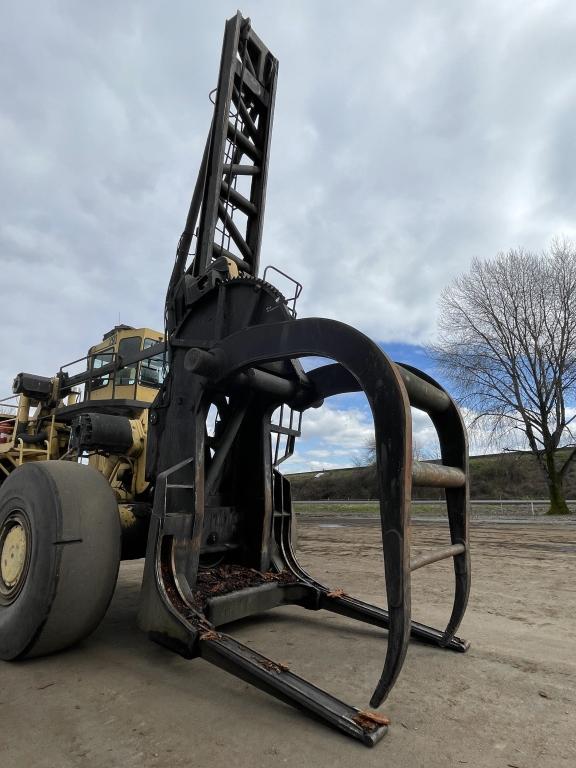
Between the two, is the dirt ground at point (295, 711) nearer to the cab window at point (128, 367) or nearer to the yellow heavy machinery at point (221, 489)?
the yellow heavy machinery at point (221, 489)

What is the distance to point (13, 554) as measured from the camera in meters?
3.71

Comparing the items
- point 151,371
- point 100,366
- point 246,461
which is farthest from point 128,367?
point 246,461

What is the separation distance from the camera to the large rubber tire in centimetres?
328

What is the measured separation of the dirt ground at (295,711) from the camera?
2285mm

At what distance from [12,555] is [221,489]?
64.5 inches

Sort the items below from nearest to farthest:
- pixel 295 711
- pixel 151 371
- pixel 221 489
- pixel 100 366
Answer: pixel 295 711 < pixel 221 489 < pixel 151 371 < pixel 100 366

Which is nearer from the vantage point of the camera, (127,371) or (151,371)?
(151,371)

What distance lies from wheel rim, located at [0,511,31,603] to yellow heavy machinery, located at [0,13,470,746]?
0.05ft

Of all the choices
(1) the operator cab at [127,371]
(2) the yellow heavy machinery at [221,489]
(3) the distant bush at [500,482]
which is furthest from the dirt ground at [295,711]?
(3) the distant bush at [500,482]

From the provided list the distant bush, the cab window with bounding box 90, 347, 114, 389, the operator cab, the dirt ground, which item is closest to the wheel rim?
the dirt ground

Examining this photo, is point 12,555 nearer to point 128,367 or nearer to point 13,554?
point 13,554

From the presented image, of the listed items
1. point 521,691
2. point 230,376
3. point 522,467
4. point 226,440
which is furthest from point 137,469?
point 522,467

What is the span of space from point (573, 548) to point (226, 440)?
8.35 metres

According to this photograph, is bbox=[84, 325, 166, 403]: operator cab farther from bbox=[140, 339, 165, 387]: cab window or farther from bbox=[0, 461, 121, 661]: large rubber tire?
bbox=[0, 461, 121, 661]: large rubber tire
